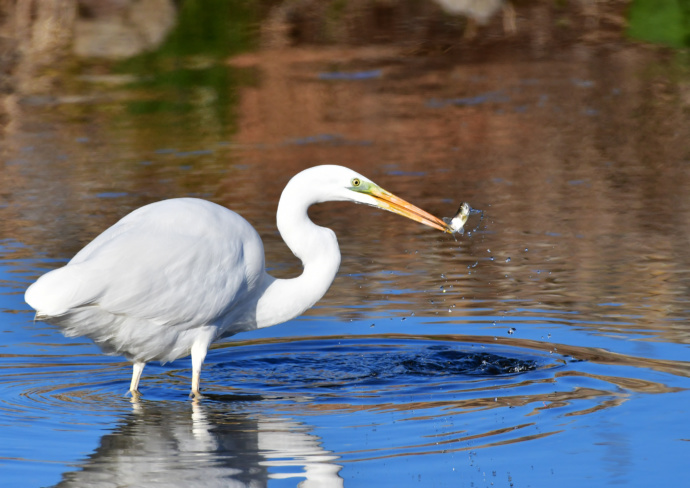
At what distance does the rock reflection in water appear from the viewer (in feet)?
16.3

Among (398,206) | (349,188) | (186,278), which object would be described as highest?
(349,188)

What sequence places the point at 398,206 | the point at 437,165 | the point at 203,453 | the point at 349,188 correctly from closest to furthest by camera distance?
the point at 203,453 < the point at 349,188 < the point at 398,206 < the point at 437,165

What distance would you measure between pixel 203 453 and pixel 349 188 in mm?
1983

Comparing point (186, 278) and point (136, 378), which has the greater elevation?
point (186, 278)

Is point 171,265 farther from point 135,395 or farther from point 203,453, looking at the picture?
point 203,453

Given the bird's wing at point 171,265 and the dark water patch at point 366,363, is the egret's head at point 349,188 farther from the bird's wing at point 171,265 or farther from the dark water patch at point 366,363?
the dark water patch at point 366,363

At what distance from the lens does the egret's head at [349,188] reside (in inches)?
260

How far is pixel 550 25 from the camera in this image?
763 inches

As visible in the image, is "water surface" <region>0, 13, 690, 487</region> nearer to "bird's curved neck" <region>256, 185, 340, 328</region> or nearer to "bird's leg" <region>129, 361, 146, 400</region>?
"bird's leg" <region>129, 361, 146, 400</region>

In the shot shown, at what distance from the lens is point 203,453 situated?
17.4ft

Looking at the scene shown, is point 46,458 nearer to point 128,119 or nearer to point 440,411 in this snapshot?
point 440,411

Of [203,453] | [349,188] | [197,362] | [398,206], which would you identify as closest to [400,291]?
[398,206]

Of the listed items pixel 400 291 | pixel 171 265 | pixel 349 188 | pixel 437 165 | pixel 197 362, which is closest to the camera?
pixel 171 265

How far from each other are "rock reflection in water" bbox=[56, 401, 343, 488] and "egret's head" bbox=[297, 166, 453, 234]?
4.57ft
